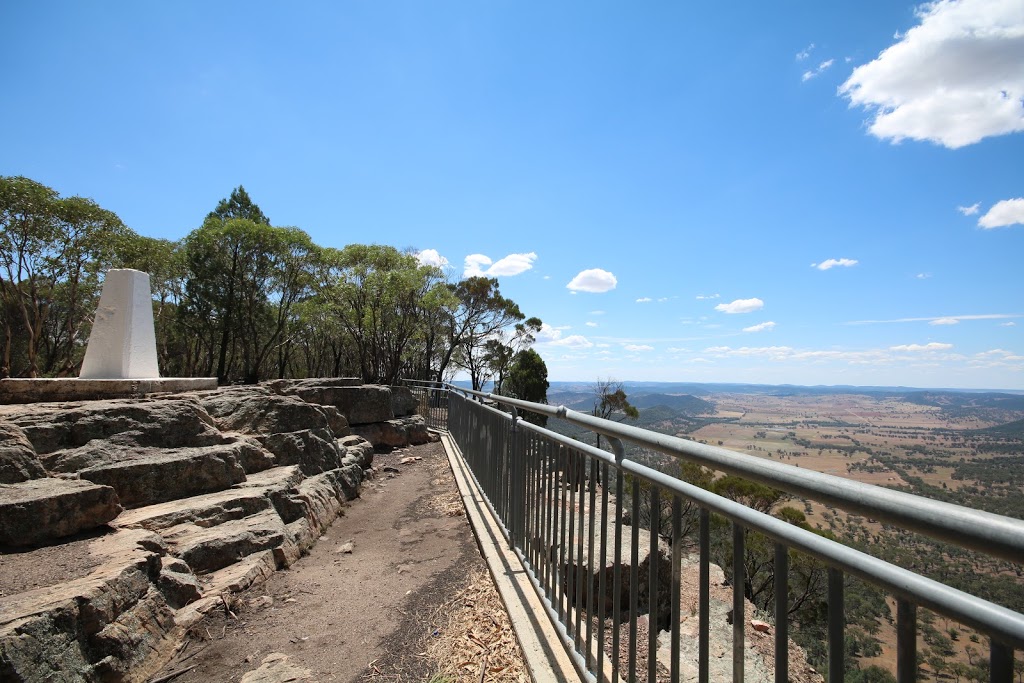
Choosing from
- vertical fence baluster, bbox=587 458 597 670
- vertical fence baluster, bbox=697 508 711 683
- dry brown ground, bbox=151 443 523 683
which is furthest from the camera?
dry brown ground, bbox=151 443 523 683

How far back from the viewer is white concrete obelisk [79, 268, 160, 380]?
9.88m

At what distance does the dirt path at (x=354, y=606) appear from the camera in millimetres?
3053

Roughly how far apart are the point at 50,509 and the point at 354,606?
2.46 metres

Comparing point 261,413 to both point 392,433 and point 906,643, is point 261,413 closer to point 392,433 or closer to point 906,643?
point 392,433

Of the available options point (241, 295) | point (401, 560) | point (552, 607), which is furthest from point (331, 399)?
point (241, 295)

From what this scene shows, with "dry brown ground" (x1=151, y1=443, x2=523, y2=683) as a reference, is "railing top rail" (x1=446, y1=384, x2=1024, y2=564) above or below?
above

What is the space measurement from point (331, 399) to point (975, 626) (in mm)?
10671

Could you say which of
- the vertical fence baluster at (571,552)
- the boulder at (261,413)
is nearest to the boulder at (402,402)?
the boulder at (261,413)

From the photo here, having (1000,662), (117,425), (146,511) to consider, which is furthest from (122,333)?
(1000,662)

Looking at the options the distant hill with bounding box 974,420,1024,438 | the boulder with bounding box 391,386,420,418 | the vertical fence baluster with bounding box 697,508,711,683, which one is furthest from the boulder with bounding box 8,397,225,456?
the distant hill with bounding box 974,420,1024,438

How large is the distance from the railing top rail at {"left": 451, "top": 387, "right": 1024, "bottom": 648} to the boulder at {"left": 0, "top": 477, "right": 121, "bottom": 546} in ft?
15.5

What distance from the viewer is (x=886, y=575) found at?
933 millimetres

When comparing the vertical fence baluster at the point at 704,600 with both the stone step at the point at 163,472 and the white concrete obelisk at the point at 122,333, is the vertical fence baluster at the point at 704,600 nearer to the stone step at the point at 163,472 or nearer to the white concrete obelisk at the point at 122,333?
the stone step at the point at 163,472

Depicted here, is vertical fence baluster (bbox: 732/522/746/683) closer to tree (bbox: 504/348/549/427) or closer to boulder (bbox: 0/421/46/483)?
boulder (bbox: 0/421/46/483)
